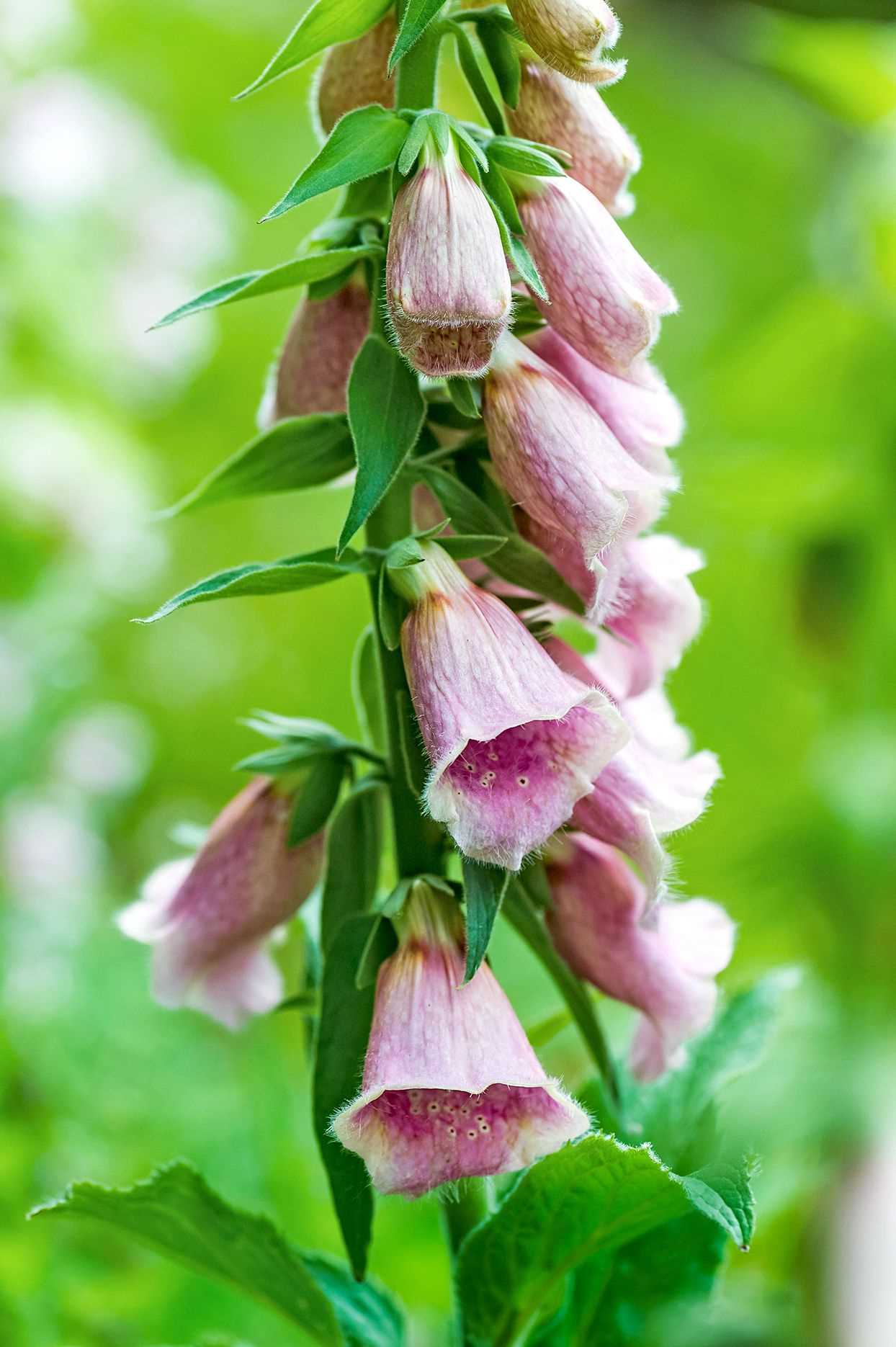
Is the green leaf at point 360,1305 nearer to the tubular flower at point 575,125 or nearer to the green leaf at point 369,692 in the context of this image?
the green leaf at point 369,692

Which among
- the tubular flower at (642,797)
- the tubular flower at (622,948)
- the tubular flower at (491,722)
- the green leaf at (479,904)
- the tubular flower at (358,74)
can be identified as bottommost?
the tubular flower at (622,948)

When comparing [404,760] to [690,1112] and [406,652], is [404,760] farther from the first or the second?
[690,1112]

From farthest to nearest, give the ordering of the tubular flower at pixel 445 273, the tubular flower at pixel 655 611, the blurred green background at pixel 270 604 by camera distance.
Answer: the blurred green background at pixel 270 604, the tubular flower at pixel 655 611, the tubular flower at pixel 445 273

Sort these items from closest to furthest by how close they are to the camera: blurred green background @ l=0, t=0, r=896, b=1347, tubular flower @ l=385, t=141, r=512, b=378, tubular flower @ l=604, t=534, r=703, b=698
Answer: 1. tubular flower @ l=385, t=141, r=512, b=378
2. tubular flower @ l=604, t=534, r=703, b=698
3. blurred green background @ l=0, t=0, r=896, b=1347

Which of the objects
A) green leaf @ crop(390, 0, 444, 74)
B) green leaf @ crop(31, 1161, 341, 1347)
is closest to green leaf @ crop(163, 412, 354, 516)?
green leaf @ crop(390, 0, 444, 74)

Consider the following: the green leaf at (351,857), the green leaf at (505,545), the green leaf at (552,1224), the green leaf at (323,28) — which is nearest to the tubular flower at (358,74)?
the green leaf at (323,28)

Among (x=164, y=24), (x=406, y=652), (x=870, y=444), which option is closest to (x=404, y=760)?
(x=406, y=652)

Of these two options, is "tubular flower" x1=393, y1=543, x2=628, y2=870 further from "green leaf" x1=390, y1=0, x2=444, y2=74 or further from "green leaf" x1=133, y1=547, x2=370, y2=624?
"green leaf" x1=390, y1=0, x2=444, y2=74
